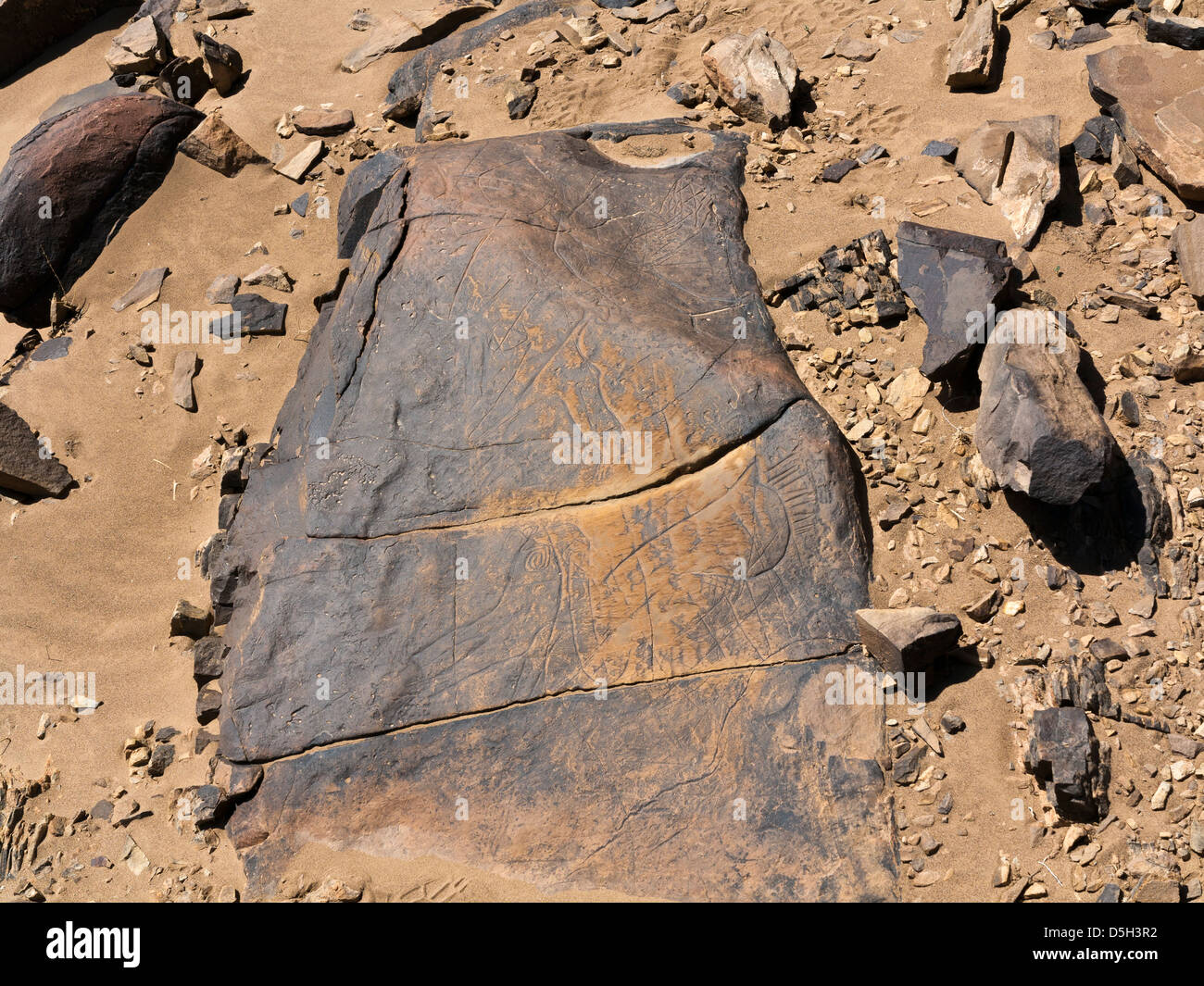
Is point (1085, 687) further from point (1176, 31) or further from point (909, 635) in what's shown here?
point (1176, 31)

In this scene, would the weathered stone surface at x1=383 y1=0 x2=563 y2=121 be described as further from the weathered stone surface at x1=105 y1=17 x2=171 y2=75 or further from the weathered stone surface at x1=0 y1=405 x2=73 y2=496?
the weathered stone surface at x1=0 y1=405 x2=73 y2=496

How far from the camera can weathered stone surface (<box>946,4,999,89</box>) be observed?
551 cm

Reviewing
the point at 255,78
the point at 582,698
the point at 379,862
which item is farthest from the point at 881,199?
the point at 255,78

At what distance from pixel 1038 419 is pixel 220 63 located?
246 inches

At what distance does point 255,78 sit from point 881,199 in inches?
192

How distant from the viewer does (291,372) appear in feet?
18.6

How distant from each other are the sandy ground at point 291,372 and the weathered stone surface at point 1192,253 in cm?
25

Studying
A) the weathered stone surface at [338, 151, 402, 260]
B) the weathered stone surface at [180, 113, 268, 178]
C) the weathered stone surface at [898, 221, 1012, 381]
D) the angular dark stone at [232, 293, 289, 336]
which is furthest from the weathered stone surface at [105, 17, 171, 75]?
the weathered stone surface at [898, 221, 1012, 381]

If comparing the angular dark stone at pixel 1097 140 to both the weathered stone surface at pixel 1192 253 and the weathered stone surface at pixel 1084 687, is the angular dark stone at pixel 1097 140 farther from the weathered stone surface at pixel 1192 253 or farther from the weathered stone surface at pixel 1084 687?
the weathered stone surface at pixel 1084 687

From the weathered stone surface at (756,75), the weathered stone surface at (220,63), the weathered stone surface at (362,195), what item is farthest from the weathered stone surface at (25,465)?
the weathered stone surface at (756,75)

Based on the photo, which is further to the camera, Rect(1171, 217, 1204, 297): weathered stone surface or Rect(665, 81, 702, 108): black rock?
Rect(665, 81, 702, 108): black rock

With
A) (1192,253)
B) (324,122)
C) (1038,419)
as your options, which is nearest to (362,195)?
(324,122)

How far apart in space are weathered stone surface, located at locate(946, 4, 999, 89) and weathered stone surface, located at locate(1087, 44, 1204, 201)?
1.71ft

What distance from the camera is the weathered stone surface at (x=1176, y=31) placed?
17.2ft
